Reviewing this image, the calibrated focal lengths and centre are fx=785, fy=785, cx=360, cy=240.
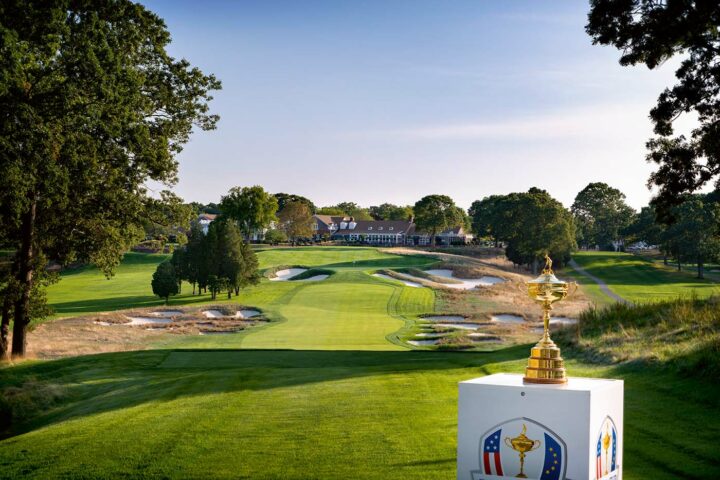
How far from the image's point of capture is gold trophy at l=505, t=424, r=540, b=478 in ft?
21.2

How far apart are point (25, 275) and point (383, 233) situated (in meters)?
125

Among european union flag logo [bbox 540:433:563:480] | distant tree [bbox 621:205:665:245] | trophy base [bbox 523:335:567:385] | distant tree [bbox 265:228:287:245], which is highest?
distant tree [bbox 621:205:665:245]

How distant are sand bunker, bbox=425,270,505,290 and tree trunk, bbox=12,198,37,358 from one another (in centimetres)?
4308

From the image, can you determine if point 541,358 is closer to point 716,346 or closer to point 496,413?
point 496,413

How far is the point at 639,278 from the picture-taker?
273 ft

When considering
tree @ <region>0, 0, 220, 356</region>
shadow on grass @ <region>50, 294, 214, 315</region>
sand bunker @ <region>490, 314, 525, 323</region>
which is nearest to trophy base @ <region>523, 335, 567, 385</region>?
tree @ <region>0, 0, 220, 356</region>

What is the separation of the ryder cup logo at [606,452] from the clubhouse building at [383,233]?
13745 centimetres

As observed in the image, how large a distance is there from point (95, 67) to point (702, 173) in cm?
1744

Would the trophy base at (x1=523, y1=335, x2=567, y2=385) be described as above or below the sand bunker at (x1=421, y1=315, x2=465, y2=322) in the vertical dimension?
above

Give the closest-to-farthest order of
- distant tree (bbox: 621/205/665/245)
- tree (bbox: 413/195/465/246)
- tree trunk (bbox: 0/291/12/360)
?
1. tree trunk (bbox: 0/291/12/360)
2. distant tree (bbox: 621/205/665/245)
3. tree (bbox: 413/195/465/246)

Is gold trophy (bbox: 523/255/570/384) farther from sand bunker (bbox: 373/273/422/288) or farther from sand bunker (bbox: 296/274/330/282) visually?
sand bunker (bbox: 296/274/330/282)

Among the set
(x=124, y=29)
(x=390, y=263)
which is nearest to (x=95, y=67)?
(x=124, y=29)

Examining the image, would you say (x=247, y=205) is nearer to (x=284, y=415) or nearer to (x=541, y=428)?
(x=284, y=415)

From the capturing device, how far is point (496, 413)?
6594 mm
